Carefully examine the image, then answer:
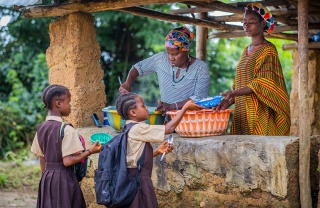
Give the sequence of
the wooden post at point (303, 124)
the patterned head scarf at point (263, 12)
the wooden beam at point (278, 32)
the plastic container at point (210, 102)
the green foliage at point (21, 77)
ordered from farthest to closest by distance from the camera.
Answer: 1. the green foliage at point (21, 77)
2. the wooden beam at point (278, 32)
3. the patterned head scarf at point (263, 12)
4. the plastic container at point (210, 102)
5. the wooden post at point (303, 124)

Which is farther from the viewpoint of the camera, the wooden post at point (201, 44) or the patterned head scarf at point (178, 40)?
the wooden post at point (201, 44)

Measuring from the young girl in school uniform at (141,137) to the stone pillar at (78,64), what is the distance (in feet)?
5.72

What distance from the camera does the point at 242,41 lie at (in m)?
14.8

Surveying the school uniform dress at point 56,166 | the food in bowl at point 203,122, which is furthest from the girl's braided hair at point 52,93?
the food in bowl at point 203,122

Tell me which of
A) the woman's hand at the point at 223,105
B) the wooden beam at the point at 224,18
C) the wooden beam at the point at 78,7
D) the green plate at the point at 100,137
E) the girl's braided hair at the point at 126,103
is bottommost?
the green plate at the point at 100,137

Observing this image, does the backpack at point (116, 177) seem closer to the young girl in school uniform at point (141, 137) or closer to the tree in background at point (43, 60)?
the young girl in school uniform at point (141, 137)

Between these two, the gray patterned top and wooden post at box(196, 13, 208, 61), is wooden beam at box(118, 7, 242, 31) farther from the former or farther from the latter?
the gray patterned top

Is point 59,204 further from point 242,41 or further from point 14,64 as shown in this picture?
point 242,41

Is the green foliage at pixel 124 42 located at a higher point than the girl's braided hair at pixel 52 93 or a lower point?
higher

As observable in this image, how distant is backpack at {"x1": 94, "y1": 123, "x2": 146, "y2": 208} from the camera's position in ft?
12.9

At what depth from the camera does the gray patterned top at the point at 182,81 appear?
5.30 metres

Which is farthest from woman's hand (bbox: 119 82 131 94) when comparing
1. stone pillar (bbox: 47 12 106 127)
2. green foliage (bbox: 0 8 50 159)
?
green foliage (bbox: 0 8 50 159)

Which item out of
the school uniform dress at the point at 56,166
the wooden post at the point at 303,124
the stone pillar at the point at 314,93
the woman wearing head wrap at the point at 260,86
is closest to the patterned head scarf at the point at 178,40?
the woman wearing head wrap at the point at 260,86

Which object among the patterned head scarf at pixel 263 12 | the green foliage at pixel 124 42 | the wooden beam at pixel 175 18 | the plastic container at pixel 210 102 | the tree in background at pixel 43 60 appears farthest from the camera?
the green foliage at pixel 124 42
